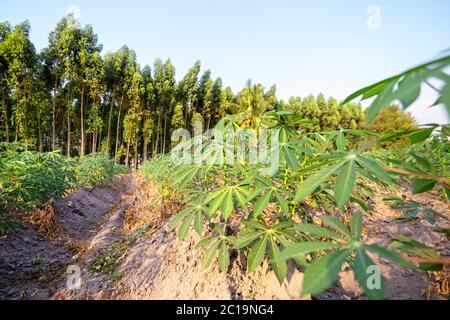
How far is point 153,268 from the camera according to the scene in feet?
5.59

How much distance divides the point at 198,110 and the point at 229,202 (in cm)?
2292


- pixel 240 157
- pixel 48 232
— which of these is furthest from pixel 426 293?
pixel 48 232

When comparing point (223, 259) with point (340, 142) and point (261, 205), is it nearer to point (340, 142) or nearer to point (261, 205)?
point (261, 205)

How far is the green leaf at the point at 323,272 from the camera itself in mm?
452

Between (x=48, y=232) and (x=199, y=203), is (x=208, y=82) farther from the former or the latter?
(x=199, y=203)

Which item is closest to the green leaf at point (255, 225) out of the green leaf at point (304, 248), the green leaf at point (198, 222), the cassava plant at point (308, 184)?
the cassava plant at point (308, 184)

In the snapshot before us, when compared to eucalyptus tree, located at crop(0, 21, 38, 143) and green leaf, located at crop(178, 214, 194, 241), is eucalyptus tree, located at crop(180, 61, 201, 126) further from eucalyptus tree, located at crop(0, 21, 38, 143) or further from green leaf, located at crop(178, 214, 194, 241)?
green leaf, located at crop(178, 214, 194, 241)

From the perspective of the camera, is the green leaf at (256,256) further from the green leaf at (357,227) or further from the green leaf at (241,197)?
the green leaf at (357,227)

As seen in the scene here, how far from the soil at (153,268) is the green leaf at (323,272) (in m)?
0.81

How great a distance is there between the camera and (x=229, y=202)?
99 cm

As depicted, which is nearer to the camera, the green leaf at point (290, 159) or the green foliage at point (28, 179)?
the green leaf at point (290, 159)

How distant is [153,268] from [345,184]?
1.55m

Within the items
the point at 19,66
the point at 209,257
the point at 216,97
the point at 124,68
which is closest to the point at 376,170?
the point at 209,257
